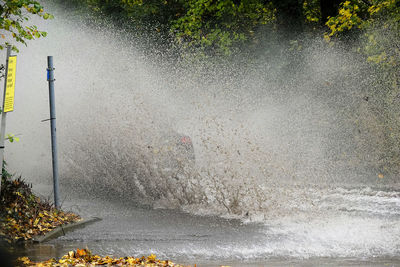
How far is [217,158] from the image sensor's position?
40.2ft

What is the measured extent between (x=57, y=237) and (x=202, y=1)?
19068 mm

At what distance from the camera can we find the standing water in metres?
8.67

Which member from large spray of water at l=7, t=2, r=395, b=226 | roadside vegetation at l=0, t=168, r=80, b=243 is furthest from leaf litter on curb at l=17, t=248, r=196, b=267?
large spray of water at l=7, t=2, r=395, b=226

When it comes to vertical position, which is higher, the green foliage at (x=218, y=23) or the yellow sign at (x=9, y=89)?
the green foliage at (x=218, y=23)

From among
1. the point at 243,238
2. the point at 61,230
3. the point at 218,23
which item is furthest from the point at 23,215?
the point at 218,23

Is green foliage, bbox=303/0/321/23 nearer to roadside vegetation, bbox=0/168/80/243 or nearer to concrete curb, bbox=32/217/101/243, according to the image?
concrete curb, bbox=32/217/101/243

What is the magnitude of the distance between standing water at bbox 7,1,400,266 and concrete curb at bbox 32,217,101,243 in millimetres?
249

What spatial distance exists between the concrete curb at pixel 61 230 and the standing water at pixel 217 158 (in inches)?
9.8

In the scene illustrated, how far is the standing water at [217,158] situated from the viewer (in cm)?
867

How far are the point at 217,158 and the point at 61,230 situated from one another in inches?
160

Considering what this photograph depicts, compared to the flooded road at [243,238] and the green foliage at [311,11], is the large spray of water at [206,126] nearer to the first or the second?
the flooded road at [243,238]

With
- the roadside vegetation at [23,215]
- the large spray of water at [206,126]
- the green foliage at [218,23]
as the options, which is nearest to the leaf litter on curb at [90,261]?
the roadside vegetation at [23,215]

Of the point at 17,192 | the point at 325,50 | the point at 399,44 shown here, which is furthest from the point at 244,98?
the point at 17,192

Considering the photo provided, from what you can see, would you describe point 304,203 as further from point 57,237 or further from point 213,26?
point 213,26
